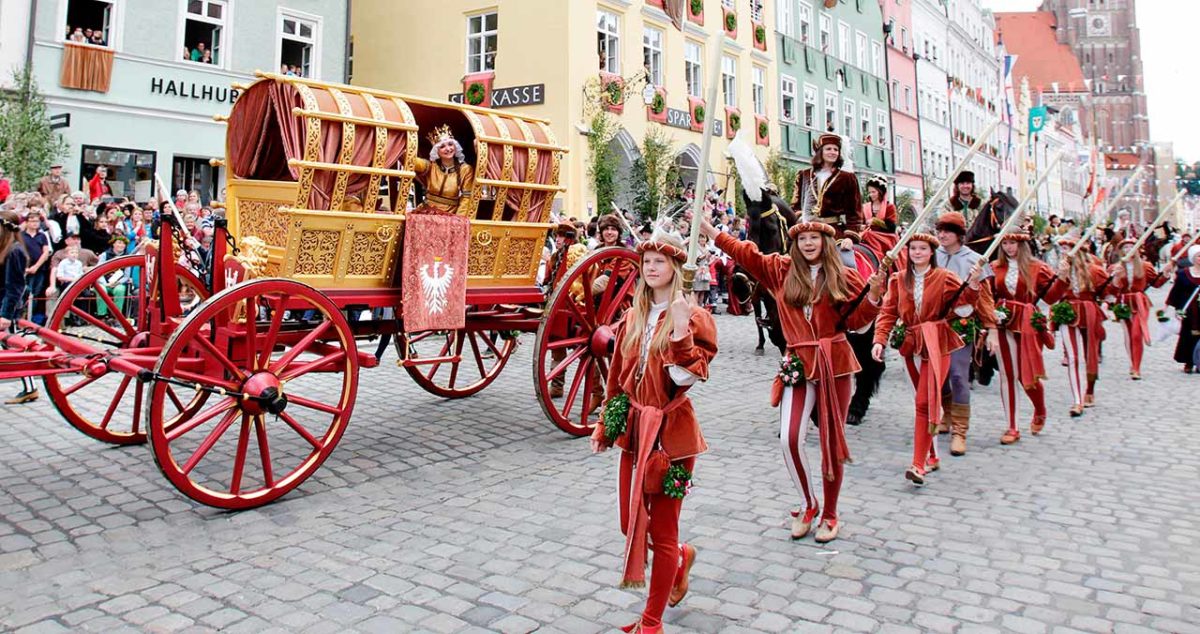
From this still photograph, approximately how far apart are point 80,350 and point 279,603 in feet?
7.12

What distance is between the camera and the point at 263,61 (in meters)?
18.7

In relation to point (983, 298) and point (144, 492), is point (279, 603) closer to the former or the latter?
point (144, 492)

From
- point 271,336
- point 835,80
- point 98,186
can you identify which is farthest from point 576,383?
point 835,80

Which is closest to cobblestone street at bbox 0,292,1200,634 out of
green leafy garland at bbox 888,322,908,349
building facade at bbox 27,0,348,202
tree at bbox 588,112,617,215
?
green leafy garland at bbox 888,322,908,349

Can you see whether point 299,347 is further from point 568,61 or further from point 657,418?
point 568,61

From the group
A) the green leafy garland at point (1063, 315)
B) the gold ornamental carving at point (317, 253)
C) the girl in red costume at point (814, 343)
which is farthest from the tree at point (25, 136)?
the green leafy garland at point (1063, 315)

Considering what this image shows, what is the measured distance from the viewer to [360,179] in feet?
17.9

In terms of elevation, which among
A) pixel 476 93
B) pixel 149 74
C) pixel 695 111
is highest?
pixel 695 111

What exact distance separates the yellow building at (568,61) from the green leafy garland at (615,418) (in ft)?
51.9

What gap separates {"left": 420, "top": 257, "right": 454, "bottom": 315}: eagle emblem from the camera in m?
5.82

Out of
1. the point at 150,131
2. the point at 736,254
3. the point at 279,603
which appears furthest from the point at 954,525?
the point at 150,131

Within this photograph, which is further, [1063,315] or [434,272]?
[1063,315]

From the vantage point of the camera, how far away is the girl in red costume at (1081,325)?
8.27 metres

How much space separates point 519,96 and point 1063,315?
602 inches
